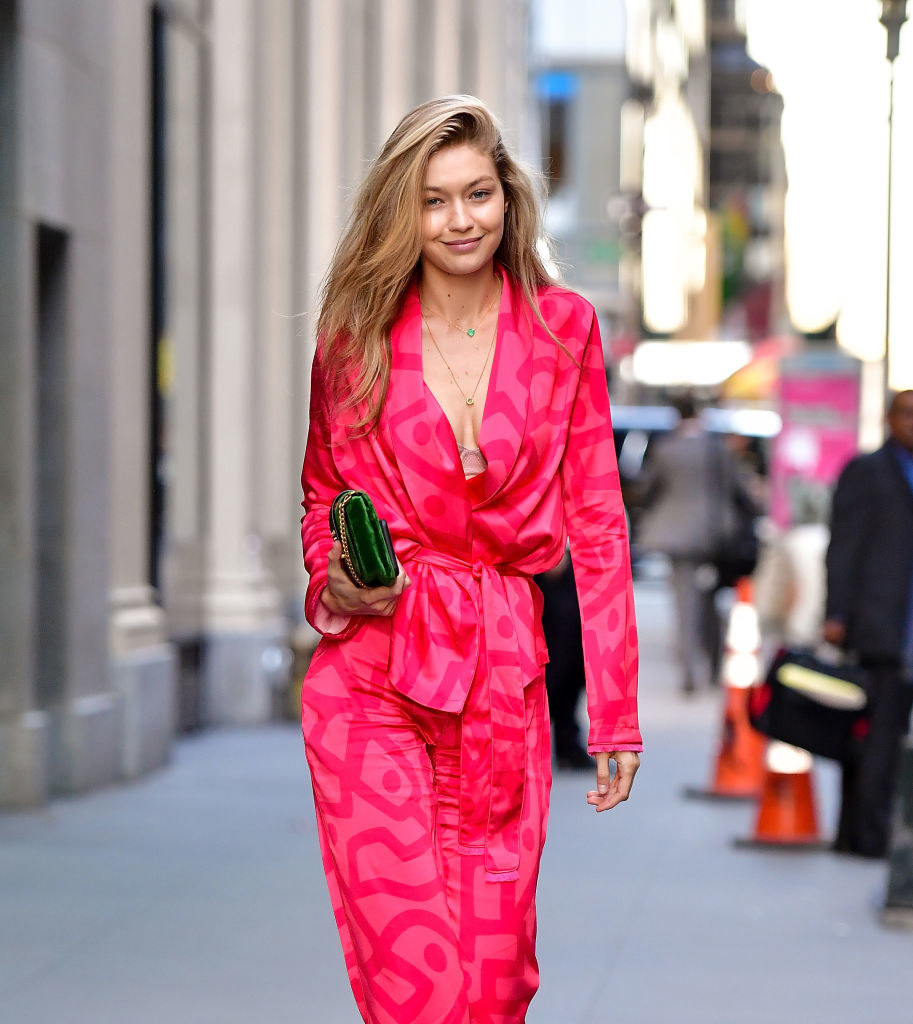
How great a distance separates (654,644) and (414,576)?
16.1m

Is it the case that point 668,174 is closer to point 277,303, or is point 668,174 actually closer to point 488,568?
point 277,303

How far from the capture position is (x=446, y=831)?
308 cm

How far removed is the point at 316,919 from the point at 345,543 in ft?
11.8

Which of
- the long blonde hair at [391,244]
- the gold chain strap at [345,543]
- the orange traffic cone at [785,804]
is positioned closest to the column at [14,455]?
the orange traffic cone at [785,804]

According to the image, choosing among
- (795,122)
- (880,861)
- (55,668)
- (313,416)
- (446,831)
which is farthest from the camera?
(795,122)

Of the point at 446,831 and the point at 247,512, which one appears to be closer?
the point at 446,831

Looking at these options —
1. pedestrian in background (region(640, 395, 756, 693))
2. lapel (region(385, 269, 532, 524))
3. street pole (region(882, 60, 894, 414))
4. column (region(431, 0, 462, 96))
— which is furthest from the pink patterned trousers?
column (region(431, 0, 462, 96))

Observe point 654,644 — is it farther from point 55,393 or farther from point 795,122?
point 795,122

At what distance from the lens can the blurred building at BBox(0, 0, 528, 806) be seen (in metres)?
8.27

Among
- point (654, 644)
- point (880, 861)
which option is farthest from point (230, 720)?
point (654, 644)

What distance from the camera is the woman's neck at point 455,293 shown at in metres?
3.29

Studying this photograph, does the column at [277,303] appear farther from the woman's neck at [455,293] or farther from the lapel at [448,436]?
the lapel at [448,436]

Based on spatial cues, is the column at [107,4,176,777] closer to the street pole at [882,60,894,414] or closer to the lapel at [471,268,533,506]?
the street pole at [882,60,894,414]

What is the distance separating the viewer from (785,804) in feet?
26.6
